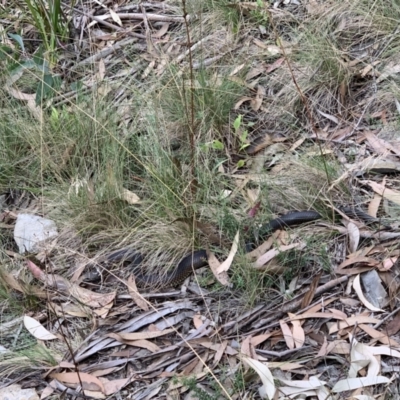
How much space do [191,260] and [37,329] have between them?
74 cm

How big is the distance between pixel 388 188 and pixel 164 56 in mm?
1684

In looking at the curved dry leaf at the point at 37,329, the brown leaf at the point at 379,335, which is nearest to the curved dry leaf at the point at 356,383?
the brown leaf at the point at 379,335

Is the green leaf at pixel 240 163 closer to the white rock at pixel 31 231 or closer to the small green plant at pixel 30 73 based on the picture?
the white rock at pixel 31 231

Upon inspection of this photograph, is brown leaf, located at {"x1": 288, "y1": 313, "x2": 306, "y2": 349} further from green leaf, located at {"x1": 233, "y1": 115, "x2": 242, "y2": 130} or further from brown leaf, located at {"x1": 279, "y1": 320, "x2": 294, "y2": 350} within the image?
green leaf, located at {"x1": 233, "y1": 115, "x2": 242, "y2": 130}

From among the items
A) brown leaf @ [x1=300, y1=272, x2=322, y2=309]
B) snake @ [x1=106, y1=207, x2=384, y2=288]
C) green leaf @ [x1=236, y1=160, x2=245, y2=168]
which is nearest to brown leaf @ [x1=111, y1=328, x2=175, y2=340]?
snake @ [x1=106, y1=207, x2=384, y2=288]

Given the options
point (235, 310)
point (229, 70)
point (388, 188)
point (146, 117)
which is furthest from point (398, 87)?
point (235, 310)

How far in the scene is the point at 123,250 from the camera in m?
3.13

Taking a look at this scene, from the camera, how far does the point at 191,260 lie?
9.77 ft

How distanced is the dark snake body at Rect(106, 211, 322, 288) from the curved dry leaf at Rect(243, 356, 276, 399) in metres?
0.60

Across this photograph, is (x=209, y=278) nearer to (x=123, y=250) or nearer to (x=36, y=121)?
(x=123, y=250)

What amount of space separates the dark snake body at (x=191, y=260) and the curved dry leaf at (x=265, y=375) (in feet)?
1.97

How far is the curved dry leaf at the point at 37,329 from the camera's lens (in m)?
2.88

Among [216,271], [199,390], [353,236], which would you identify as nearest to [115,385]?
[199,390]

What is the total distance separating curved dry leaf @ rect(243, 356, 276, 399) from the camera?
2371mm
